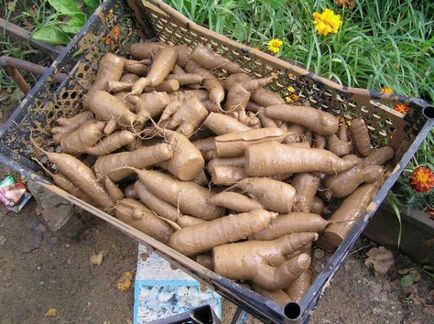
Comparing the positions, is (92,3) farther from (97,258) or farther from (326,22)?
(97,258)

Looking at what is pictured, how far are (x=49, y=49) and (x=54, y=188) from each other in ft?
5.29

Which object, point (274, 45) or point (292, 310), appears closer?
point (292, 310)

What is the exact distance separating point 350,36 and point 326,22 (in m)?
0.32

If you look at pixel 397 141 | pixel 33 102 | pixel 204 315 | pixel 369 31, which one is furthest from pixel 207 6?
pixel 204 315

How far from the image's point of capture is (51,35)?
11.8 feet

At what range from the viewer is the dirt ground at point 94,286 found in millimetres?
3121

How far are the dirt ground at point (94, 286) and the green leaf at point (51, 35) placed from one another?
1.23 meters

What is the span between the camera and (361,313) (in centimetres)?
311

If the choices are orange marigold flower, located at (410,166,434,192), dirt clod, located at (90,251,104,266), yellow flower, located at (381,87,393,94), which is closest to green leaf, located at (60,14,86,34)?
dirt clod, located at (90,251,104,266)

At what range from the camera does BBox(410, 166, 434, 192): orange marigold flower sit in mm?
2709

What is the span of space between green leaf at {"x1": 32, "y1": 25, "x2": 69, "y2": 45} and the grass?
822 millimetres

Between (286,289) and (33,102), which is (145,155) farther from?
(286,289)

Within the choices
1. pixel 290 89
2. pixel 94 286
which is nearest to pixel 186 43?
pixel 290 89

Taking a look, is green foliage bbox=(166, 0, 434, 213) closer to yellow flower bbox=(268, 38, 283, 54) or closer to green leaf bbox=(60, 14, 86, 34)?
yellow flower bbox=(268, 38, 283, 54)
